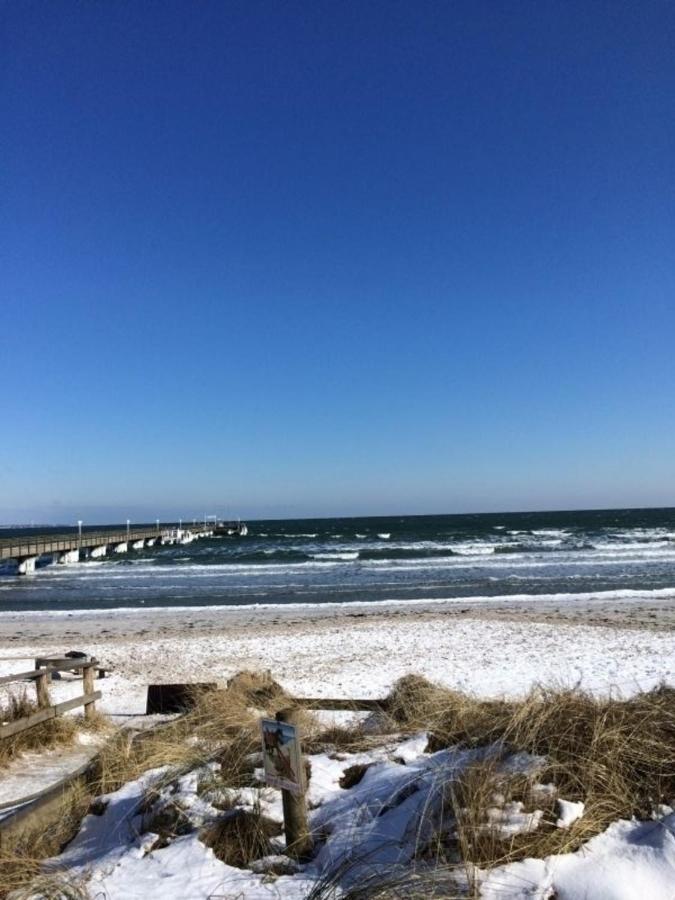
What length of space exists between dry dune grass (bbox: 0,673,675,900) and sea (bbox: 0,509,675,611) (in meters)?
20.6

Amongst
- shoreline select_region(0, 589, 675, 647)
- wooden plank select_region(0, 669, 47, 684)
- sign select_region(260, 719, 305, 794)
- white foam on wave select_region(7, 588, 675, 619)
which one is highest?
sign select_region(260, 719, 305, 794)

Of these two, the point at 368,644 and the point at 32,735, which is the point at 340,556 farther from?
the point at 32,735

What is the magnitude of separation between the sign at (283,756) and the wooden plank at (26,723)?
3992 millimetres

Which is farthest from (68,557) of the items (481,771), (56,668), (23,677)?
(481,771)

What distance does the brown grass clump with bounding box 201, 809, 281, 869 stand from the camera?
3570mm

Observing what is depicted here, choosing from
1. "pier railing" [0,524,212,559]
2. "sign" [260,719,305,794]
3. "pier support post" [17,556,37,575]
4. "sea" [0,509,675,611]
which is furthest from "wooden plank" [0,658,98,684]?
"pier support post" [17,556,37,575]

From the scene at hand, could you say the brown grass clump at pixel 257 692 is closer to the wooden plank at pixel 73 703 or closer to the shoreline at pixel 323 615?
the wooden plank at pixel 73 703

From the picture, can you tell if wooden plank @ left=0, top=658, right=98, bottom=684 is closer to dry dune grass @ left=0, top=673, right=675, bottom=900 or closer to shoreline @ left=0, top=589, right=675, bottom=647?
dry dune grass @ left=0, top=673, right=675, bottom=900

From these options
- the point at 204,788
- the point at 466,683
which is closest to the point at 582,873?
the point at 204,788

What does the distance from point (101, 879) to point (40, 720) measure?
14.1 ft

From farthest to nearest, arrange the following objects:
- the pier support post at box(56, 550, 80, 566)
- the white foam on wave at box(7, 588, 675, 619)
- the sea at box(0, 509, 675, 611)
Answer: the pier support post at box(56, 550, 80, 566) → the sea at box(0, 509, 675, 611) → the white foam on wave at box(7, 588, 675, 619)

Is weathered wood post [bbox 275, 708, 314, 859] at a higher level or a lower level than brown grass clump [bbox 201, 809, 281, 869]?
higher

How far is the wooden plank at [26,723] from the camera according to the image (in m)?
6.32

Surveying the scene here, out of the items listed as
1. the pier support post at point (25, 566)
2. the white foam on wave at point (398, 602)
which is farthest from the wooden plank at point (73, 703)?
the pier support post at point (25, 566)
